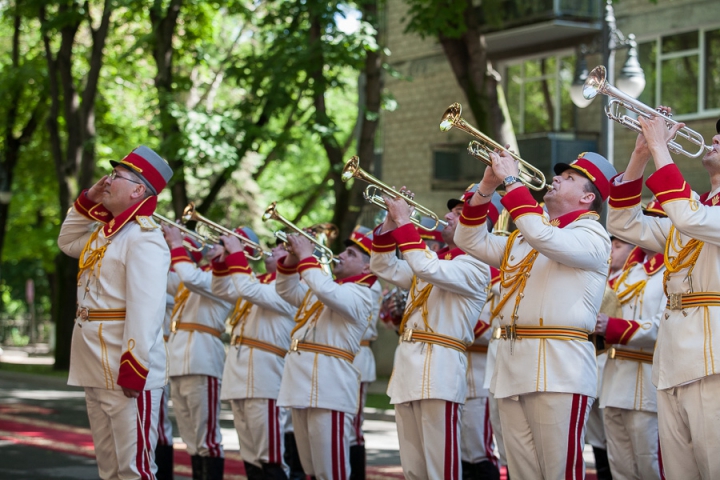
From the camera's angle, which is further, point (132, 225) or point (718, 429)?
point (132, 225)

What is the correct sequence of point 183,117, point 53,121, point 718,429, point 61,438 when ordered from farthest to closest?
point 53,121, point 183,117, point 61,438, point 718,429

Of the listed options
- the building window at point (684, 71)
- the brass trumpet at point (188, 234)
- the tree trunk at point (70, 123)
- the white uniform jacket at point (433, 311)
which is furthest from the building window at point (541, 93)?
the white uniform jacket at point (433, 311)

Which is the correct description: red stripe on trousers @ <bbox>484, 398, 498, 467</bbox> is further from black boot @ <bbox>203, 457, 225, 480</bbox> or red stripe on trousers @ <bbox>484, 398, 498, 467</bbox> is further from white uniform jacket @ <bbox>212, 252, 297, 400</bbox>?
black boot @ <bbox>203, 457, 225, 480</bbox>

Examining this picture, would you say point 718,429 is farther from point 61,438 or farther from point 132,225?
point 61,438

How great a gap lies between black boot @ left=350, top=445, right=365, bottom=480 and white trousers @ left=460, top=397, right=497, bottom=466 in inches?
44.0

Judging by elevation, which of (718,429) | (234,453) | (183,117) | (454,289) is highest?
(183,117)

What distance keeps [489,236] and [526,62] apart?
657 inches

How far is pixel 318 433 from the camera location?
7.70 metres

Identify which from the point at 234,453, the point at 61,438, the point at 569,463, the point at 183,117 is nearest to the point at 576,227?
the point at 569,463

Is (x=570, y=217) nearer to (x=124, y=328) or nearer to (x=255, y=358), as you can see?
(x=124, y=328)

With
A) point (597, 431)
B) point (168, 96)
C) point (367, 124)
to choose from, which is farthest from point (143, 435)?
point (168, 96)

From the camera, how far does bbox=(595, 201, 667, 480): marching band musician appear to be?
747cm

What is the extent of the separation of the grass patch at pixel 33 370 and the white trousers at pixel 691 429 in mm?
18572

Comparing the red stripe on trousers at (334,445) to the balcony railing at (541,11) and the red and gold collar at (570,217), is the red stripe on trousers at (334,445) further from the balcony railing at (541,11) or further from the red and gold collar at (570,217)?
the balcony railing at (541,11)
